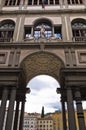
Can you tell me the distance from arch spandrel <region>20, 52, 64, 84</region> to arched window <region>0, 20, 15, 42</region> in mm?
3157

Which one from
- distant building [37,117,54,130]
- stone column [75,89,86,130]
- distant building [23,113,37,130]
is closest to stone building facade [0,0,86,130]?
stone column [75,89,86,130]

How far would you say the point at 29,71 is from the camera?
17.6 m

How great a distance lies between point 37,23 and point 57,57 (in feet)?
18.3

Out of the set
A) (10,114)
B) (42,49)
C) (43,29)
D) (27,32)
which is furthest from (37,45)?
(10,114)

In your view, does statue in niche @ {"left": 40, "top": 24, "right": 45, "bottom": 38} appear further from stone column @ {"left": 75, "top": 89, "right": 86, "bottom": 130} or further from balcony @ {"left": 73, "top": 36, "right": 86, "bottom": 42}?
stone column @ {"left": 75, "top": 89, "right": 86, "bottom": 130}

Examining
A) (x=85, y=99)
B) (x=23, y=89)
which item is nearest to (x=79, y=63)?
(x=85, y=99)

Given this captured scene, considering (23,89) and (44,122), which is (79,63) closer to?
(23,89)

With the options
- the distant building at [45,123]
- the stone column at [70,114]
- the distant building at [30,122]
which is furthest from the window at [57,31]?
the distant building at [30,122]

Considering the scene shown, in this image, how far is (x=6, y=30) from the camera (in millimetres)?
17844

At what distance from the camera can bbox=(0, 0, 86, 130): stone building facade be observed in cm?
1308

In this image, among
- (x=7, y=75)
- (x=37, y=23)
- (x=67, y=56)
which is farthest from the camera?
(x=37, y=23)

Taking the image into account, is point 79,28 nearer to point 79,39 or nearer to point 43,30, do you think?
point 79,39

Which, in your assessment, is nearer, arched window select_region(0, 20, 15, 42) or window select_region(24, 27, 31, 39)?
arched window select_region(0, 20, 15, 42)

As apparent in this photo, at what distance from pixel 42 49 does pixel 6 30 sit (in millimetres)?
5167
